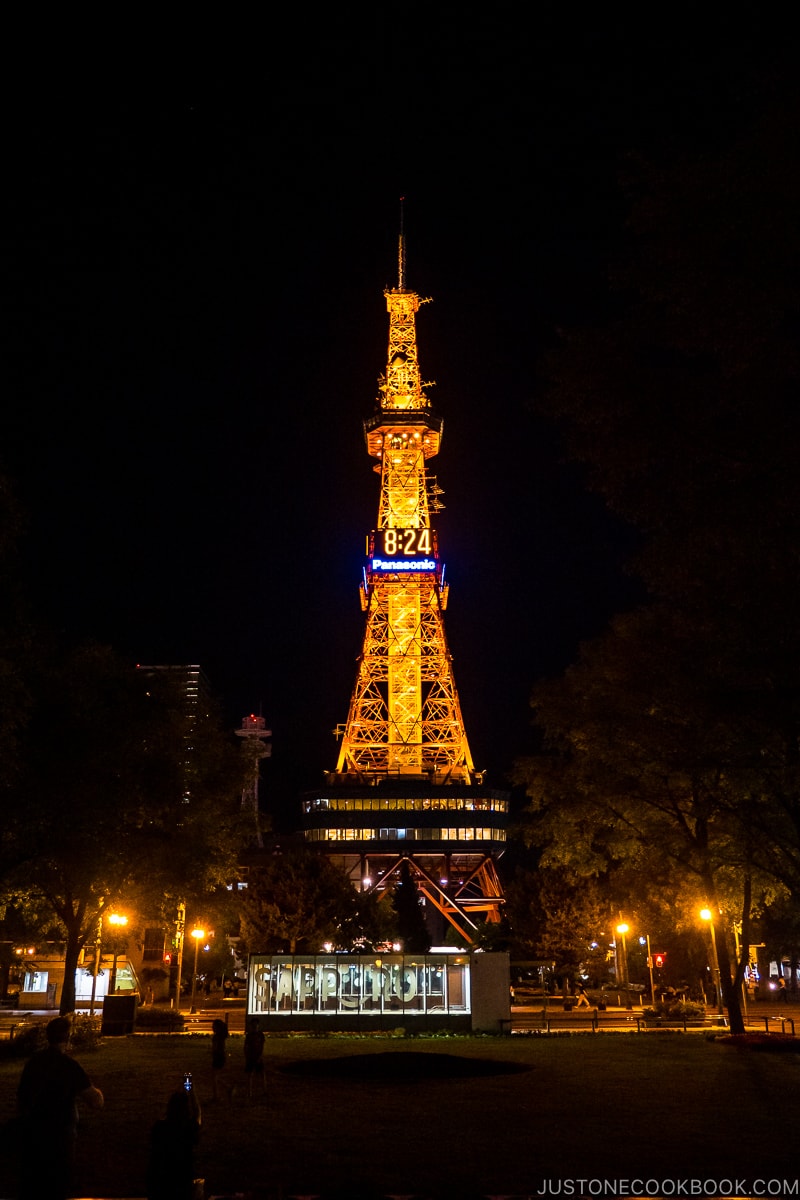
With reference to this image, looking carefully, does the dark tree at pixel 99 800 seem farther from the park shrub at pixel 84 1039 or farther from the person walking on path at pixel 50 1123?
the person walking on path at pixel 50 1123

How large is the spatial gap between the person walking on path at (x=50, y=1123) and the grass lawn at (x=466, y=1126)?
9.73ft

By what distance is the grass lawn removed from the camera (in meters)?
11.4

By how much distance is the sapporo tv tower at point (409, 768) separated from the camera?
359 feet

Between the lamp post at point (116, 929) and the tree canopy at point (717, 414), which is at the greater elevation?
the tree canopy at point (717, 414)

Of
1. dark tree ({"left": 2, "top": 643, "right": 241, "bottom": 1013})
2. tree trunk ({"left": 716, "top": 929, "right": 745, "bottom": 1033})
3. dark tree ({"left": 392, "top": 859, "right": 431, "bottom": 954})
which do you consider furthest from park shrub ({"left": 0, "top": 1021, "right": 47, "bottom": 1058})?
dark tree ({"left": 392, "top": 859, "right": 431, "bottom": 954})

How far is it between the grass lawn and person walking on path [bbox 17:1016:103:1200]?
297 centimetres

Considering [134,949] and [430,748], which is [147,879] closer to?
[134,949]

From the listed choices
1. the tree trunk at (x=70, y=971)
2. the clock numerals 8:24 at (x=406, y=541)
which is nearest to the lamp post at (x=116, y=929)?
the tree trunk at (x=70, y=971)

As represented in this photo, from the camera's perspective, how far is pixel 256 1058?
61.0 feet

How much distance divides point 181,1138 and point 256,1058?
37.5 feet

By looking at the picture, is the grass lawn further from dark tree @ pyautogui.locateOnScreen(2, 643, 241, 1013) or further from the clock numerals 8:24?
the clock numerals 8:24

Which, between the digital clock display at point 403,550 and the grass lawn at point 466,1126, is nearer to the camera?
the grass lawn at point 466,1126

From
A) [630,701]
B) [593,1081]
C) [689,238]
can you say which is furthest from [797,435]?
[630,701]

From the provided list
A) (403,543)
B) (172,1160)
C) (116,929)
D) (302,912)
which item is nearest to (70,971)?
(116,929)
